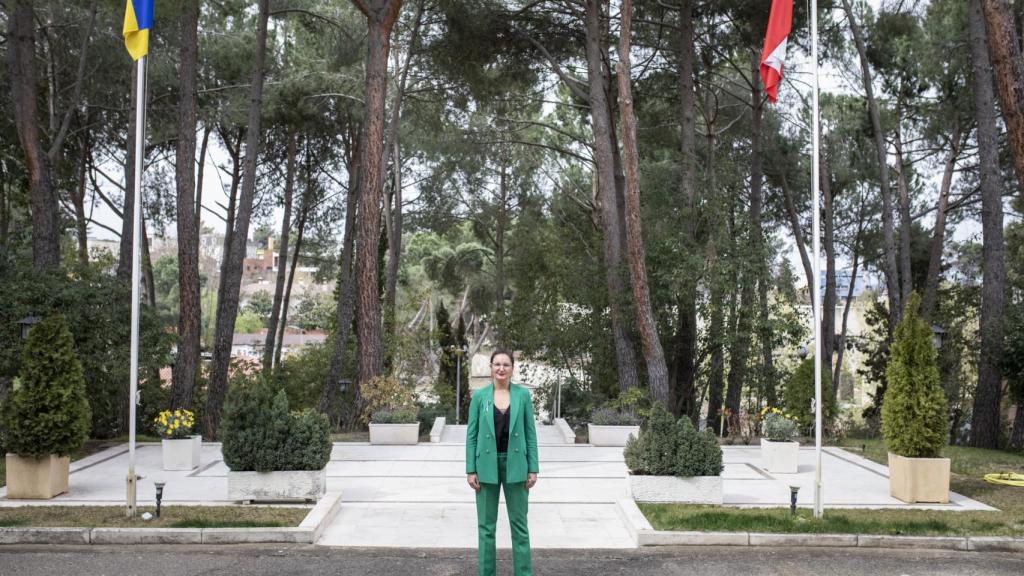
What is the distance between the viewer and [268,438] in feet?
31.6

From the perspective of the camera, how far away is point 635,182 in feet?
52.7

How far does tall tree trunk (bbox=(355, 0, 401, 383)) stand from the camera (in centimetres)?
1658

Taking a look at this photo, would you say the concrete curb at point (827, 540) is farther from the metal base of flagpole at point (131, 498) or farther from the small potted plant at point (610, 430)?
the small potted plant at point (610, 430)

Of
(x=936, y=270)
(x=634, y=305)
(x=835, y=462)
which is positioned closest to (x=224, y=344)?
(x=634, y=305)

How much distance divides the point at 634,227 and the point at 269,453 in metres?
8.46

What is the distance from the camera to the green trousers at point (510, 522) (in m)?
6.36

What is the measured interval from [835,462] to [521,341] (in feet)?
39.9

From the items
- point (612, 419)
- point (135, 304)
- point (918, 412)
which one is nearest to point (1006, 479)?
point (918, 412)

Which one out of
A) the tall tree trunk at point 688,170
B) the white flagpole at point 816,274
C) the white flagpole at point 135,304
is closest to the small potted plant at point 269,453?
the white flagpole at point 135,304

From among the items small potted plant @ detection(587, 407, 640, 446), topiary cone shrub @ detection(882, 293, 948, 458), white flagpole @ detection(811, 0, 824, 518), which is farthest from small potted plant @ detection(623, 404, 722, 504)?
small potted plant @ detection(587, 407, 640, 446)

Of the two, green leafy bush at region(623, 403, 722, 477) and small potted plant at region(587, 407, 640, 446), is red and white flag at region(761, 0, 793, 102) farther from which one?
small potted plant at region(587, 407, 640, 446)

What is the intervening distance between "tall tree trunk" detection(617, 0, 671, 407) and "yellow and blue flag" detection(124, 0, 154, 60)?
826 centimetres

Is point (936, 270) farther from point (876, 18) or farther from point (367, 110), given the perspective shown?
point (367, 110)

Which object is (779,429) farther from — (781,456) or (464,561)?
(464,561)
